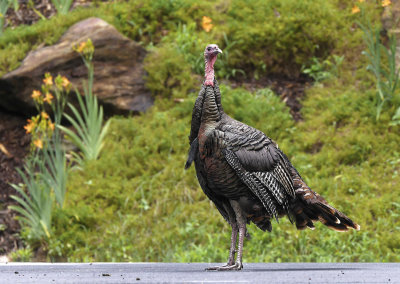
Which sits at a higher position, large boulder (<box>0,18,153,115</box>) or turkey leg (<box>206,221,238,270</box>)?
large boulder (<box>0,18,153,115</box>)

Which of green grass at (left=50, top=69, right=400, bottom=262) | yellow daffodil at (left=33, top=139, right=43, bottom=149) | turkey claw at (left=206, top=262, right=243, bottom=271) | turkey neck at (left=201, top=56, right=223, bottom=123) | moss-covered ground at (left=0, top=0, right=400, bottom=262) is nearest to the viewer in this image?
turkey claw at (left=206, top=262, right=243, bottom=271)

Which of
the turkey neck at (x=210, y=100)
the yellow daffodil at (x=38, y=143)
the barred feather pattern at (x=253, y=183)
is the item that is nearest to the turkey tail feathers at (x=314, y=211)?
the barred feather pattern at (x=253, y=183)

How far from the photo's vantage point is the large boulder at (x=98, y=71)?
905 centimetres

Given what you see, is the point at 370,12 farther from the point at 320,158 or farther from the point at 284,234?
the point at 284,234

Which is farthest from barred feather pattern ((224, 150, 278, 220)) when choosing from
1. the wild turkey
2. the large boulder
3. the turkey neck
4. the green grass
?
the large boulder

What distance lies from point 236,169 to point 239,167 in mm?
27

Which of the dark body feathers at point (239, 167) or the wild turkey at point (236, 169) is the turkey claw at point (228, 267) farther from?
the dark body feathers at point (239, 167)

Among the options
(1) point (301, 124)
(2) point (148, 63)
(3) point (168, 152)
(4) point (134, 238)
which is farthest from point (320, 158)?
(2) point (148, 63)

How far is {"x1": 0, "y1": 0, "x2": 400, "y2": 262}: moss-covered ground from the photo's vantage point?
6734 millimetres

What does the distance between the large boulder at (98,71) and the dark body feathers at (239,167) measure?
16.8 feet

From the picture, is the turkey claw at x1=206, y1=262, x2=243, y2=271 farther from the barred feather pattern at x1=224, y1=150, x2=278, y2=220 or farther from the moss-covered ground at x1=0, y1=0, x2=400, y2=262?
the moss-covered ground at x1=0, y1=0, x2=400, y2=262

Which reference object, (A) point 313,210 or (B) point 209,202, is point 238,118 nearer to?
(B) point 209,202

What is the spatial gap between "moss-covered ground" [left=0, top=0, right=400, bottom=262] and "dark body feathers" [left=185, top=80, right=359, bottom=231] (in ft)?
7.26

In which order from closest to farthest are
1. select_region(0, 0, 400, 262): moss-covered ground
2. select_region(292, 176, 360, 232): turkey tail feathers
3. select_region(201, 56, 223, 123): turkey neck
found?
select_region(201, 56, 223, 123): turkey neck < select_region(292, 176, 360, 232): turkey tail feathers < select_region(0, 0, 400, 262): moss-covered ground
